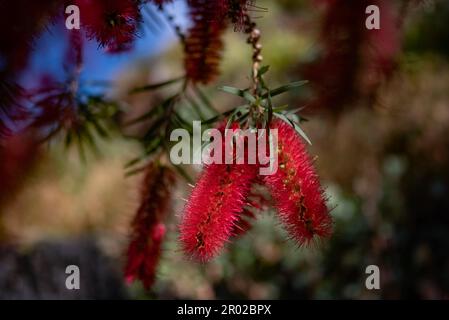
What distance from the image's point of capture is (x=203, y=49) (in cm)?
119

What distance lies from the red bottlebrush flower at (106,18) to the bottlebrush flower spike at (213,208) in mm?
252

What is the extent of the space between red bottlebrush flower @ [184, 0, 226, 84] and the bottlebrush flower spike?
0.36m

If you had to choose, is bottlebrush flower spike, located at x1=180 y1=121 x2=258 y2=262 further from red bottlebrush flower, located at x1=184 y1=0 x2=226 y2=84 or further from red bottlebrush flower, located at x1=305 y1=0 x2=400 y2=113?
red bottlebrush flower, located at x1=305 y1=0 x2=400 y2=113

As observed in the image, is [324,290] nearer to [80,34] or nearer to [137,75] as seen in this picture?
[80,34]

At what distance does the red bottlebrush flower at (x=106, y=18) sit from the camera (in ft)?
2.70

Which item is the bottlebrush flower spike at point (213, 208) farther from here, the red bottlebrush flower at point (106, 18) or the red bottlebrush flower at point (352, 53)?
the red bottlebrush flower at point (352, 53)

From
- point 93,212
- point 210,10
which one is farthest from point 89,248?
point 210,10

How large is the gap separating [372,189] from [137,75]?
145 inches

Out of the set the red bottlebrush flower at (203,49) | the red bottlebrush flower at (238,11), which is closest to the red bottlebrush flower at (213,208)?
the red bottlebrush flower at (238,11)

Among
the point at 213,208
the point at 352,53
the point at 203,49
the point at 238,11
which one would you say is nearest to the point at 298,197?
the point at 213,208

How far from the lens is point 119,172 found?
412 cm

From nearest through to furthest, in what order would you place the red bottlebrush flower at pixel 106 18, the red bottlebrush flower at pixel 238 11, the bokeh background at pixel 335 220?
the red bottlebrush flower at pixel 106 18
the red bottlebrush flower at pixel 238 11
the bokeh background at pixel 335 220

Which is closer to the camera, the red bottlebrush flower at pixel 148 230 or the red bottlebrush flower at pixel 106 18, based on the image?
the red bottlebrush flower at pixel 106 18
